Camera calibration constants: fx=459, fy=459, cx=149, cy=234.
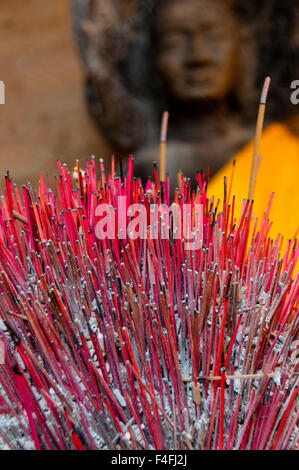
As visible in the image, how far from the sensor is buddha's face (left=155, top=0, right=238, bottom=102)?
0.83 metres

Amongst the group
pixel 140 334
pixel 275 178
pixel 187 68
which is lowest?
pixel 140 334

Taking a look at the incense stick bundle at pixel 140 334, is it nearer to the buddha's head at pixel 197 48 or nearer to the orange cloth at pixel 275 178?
the orange cloth at pixel 275 178

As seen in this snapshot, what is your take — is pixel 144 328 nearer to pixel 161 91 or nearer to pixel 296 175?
pixel 296 175

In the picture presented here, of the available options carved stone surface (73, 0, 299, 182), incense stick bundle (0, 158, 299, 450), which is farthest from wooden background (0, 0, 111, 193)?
incense stick bundle (0, 158, 299, 450)

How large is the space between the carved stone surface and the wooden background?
0.19 meters

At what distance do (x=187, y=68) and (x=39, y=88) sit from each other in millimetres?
612

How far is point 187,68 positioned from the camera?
898mm

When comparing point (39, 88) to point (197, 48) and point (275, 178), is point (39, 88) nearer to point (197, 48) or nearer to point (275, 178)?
point (197, 48)

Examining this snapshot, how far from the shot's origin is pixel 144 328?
0.29 m

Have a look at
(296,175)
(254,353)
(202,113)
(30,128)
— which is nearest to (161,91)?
(202,113)

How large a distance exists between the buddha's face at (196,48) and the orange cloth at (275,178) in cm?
15

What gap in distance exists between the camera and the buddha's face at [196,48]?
2.73ft

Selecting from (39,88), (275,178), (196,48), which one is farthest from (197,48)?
(39,88)

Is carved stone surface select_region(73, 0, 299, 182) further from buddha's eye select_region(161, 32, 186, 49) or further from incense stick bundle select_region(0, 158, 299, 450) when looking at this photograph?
incense stick bundle select_region(0, 158, 299, 450)
